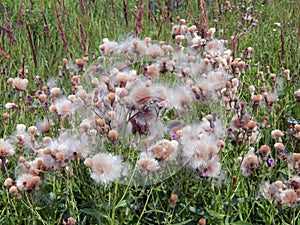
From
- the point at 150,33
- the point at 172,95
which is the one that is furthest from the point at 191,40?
the point at 150,33

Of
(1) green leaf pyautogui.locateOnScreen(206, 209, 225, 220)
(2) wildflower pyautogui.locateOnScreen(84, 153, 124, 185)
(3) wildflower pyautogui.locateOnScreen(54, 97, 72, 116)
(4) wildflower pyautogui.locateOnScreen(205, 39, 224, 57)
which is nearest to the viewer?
(2) wildflower pyautogui.locateOnScreen(84, 153, 124, 185)

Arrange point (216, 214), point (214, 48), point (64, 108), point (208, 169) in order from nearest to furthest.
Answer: point (208, 169)
point (216, 214)
point (64, 108)
point (214, 48)

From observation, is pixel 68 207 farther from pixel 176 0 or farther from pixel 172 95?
pixel 176 0

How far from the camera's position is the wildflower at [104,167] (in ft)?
5.25

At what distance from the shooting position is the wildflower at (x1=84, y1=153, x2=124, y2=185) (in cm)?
160

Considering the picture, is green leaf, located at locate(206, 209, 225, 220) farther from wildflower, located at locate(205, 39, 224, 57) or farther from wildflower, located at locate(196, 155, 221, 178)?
wildflower, located at locate(205, 39, 224, 57)

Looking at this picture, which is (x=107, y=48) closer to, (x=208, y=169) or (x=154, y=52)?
(x=154, y=52)

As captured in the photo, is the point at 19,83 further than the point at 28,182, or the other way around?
the point at 19,83

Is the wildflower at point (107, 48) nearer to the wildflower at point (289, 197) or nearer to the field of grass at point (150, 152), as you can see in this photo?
the field of grass at point (150, 152)

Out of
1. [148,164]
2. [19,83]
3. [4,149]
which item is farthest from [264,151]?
[19,83]

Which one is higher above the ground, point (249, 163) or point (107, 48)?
point (107, 48)

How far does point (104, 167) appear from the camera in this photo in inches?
63.6

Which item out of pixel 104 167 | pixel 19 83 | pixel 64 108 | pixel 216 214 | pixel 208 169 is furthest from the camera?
pixel 19 83

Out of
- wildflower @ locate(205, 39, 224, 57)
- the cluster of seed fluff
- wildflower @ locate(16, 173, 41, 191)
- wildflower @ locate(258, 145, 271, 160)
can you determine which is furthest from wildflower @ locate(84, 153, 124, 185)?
wildflower @ locate(205, 39, 224, 57)
